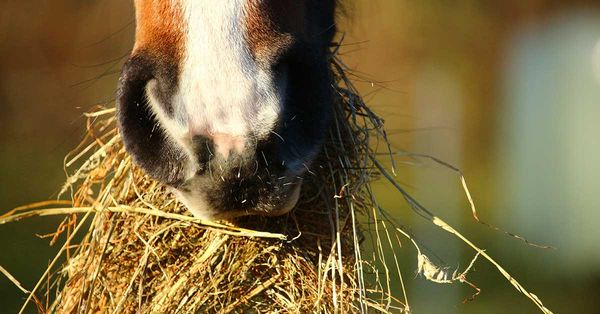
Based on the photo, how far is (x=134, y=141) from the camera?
140 centimetres

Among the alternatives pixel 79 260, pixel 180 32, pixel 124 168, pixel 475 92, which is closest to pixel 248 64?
pixel 180 32

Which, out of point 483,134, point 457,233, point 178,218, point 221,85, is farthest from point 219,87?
A: point 483,134

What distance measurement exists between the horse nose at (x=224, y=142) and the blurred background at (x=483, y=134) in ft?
8.22

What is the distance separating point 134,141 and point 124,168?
357mm

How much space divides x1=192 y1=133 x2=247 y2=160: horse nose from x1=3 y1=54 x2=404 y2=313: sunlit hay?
263mm

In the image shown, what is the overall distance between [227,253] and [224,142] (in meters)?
0.35

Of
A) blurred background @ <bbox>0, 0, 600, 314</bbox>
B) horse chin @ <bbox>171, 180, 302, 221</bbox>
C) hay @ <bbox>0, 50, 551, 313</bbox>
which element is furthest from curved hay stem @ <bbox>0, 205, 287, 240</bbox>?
blurred background @ <bbox>0, 0, 600, 314</bbox>

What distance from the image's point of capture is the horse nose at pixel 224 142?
134cm

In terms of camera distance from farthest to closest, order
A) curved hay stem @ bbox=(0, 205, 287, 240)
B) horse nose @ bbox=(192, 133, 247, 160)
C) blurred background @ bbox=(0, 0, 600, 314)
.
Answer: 1. blurred background @ bbox=(0, 0, 600, 314)
2. curved hay stem @ bbox=(0, 205, 287, 240)
3. horse nose @ bbox=(192, 133, 247, 160)

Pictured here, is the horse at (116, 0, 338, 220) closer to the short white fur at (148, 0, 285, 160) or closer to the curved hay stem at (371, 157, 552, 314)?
the short white fur at (148, 0, 285, 160)

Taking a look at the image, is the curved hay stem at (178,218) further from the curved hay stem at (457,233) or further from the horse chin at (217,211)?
the curved hay stem at (457,233)

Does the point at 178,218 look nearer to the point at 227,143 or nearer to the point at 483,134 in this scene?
the point at 227,143

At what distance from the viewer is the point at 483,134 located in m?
9.16

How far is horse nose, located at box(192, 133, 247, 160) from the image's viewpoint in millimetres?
1337
